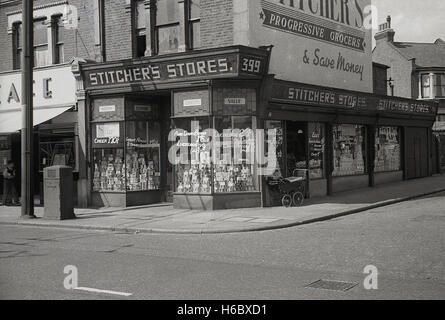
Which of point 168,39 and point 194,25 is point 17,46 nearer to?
point 168,39

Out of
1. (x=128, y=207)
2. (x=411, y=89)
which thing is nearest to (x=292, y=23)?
(x=128, y=207)

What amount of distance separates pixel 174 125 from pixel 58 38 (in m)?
6.34

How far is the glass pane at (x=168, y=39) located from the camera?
16828 mm

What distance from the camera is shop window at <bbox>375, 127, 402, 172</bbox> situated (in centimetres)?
2328

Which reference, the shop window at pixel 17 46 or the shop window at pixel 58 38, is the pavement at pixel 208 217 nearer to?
the shop window at pixel 58 38

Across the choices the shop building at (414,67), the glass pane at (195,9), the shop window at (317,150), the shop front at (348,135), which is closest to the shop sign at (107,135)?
the glass pane at (195,9)

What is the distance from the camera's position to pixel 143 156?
17781mm

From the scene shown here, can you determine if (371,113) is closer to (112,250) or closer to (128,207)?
(128,207)

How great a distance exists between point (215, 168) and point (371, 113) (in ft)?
30.1

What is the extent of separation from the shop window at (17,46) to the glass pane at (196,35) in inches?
311

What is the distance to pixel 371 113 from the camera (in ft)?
72.5


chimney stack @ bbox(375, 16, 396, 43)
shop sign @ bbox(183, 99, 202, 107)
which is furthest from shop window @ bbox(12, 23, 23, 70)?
chimney stack @ bbox(375, 16, 396, 43)
